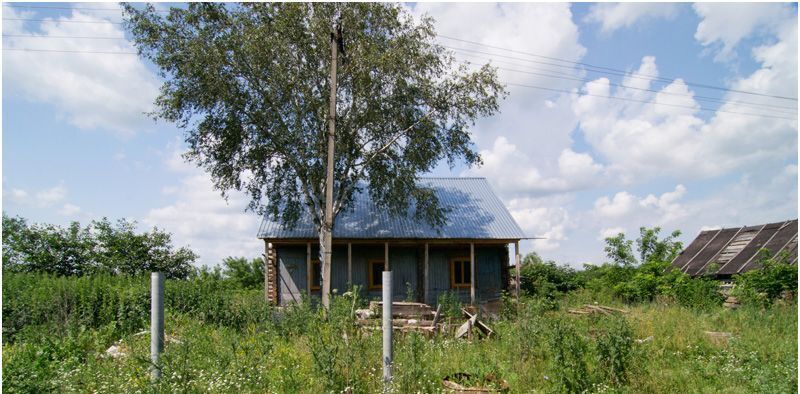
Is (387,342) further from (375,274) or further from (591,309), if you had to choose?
(375,274)

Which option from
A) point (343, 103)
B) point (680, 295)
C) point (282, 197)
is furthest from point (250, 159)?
point (680, 295)

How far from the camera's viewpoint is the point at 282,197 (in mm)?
19719

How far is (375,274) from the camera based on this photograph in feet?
71.9

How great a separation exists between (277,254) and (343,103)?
663cm

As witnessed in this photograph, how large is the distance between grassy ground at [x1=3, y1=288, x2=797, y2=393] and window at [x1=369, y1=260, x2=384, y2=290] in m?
11.9

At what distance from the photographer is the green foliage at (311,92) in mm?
17703

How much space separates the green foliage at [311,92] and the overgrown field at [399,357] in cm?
813

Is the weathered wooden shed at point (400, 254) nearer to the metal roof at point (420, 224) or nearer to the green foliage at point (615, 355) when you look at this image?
the metal roof at point (420, 224)

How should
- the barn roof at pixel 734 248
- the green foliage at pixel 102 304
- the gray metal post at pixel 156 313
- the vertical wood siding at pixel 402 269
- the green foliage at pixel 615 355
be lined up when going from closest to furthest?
the gray metal post at pixel 156 313 → the green foliage at pixel 615 355 → the green foliage at pixel 102 304 → the barn roof at pixel 734 248 → the vertical wood siding at pixel 402 269

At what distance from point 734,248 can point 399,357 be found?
17512 millimetres

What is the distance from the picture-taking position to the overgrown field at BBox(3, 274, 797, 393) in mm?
6406

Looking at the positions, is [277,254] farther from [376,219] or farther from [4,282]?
[4,282]

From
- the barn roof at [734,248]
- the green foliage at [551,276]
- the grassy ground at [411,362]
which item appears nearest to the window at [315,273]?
the green foliage at [551,276]

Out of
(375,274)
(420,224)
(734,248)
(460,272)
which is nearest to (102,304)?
(375,274)
